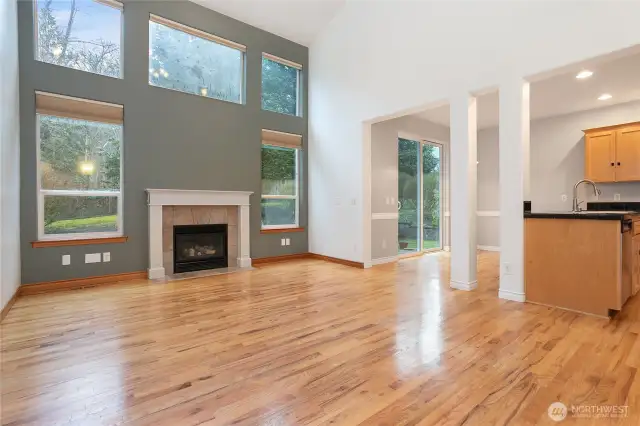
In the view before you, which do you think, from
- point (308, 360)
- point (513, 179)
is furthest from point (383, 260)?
point (308, 360)

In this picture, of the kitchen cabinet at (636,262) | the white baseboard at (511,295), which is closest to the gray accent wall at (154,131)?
the white baseboard at (511,295)

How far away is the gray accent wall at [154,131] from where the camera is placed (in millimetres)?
3723

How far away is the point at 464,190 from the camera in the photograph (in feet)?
12.5

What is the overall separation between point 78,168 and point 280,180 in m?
3.00

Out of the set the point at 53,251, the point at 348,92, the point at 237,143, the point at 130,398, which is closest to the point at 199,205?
the point at 237,143

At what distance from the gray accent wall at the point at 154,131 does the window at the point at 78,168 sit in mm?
107

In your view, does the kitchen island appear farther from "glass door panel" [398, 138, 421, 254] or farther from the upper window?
the upper window

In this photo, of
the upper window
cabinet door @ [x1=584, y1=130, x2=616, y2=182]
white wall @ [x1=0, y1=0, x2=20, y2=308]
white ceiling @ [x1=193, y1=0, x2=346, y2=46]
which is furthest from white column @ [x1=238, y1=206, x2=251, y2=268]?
cabinet door @ [x1=584, y1=130, x2=616, y2=182]

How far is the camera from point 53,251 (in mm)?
3842

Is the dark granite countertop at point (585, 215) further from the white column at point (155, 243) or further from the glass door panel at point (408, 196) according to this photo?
the white column at point (155, 243)

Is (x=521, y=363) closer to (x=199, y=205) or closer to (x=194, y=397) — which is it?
(x=194, y=397)

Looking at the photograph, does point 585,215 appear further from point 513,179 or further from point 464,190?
point 464,190

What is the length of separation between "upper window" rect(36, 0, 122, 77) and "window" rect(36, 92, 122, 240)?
0.51 meters

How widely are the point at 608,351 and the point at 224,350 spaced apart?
2.57 m
